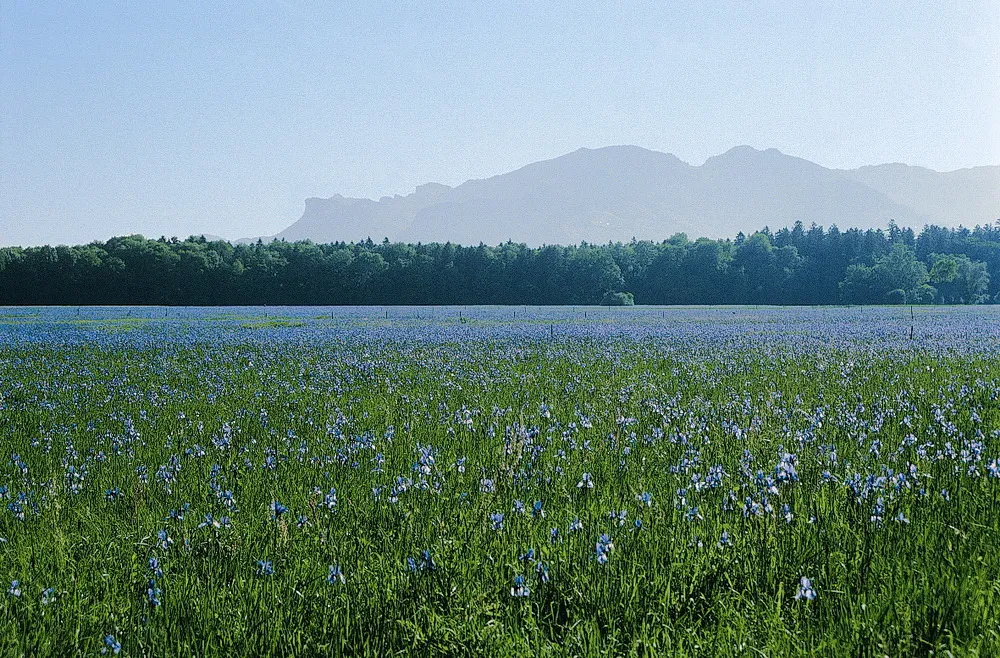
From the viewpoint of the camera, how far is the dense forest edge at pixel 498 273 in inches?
3374

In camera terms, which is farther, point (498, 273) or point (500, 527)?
point (498, 273)

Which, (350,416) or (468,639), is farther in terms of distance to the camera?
(350,416)

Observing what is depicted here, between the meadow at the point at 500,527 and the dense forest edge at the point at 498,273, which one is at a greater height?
the dense forest edge at the point at 498,273

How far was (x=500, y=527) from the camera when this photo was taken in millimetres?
4109

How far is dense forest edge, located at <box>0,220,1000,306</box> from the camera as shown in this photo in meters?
85.7

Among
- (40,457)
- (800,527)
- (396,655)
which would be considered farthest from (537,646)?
(40,457)

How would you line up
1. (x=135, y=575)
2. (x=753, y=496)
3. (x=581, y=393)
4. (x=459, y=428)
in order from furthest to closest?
(x=581, y=393), (x=459, y=428), (x=753, y=496), (x=135, y=575)

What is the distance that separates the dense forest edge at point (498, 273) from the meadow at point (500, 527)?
264ft

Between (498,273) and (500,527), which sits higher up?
(498,273)

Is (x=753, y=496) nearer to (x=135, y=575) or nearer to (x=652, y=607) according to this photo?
(x=652, y=607)

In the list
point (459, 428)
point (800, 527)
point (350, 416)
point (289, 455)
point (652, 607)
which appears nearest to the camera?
point (652, 607)

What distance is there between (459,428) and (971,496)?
442cm

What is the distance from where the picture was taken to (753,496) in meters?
4.75

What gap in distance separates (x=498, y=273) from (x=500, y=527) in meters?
97.2
